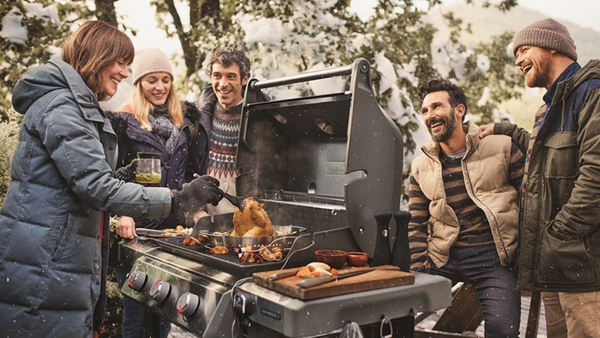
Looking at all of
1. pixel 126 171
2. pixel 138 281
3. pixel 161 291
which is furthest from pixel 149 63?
pixel 161 291

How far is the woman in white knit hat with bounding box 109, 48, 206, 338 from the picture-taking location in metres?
3.45

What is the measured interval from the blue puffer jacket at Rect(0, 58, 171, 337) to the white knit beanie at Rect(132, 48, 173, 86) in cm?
141

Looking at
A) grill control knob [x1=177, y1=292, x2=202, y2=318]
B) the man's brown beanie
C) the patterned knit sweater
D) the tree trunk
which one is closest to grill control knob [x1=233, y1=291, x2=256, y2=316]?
grill control knob [x1=177, y1=292, x2=202, y2=318]

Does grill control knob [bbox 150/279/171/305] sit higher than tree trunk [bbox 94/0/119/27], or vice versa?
tree trunk [bbox 94/0/119/27]

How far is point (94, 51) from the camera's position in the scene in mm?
2279

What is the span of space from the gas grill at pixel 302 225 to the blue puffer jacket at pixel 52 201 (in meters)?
0.44

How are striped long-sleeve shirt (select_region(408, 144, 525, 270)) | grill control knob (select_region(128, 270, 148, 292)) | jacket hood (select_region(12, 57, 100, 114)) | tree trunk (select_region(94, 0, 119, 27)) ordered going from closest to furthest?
jacket hood (select_region(12, 57, 100, 114)), grill control knob (select_region(128, 270, 148, 292)), striped long-sleeve shirt (select_region(408, 144, 525, 270)), tree trunk (select_region(94, 0, 119, 27))

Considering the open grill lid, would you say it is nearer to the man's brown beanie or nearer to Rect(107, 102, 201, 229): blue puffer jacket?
Rect(107, 102, 201, 229): blue puffer jacket

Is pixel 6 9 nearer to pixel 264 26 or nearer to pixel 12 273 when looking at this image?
pixel 264 26

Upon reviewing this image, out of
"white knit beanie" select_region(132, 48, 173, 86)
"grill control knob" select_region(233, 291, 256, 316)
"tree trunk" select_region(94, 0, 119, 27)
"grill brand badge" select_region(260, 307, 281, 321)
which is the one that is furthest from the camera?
"tree trunk" select_region(94, 0, 119, 27)

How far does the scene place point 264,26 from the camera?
6336 millimetres

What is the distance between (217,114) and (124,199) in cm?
183

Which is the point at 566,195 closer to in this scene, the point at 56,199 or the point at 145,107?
the point at 56,199

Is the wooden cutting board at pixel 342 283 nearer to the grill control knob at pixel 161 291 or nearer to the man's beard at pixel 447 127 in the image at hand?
the grill control knob at pixel 161 291
